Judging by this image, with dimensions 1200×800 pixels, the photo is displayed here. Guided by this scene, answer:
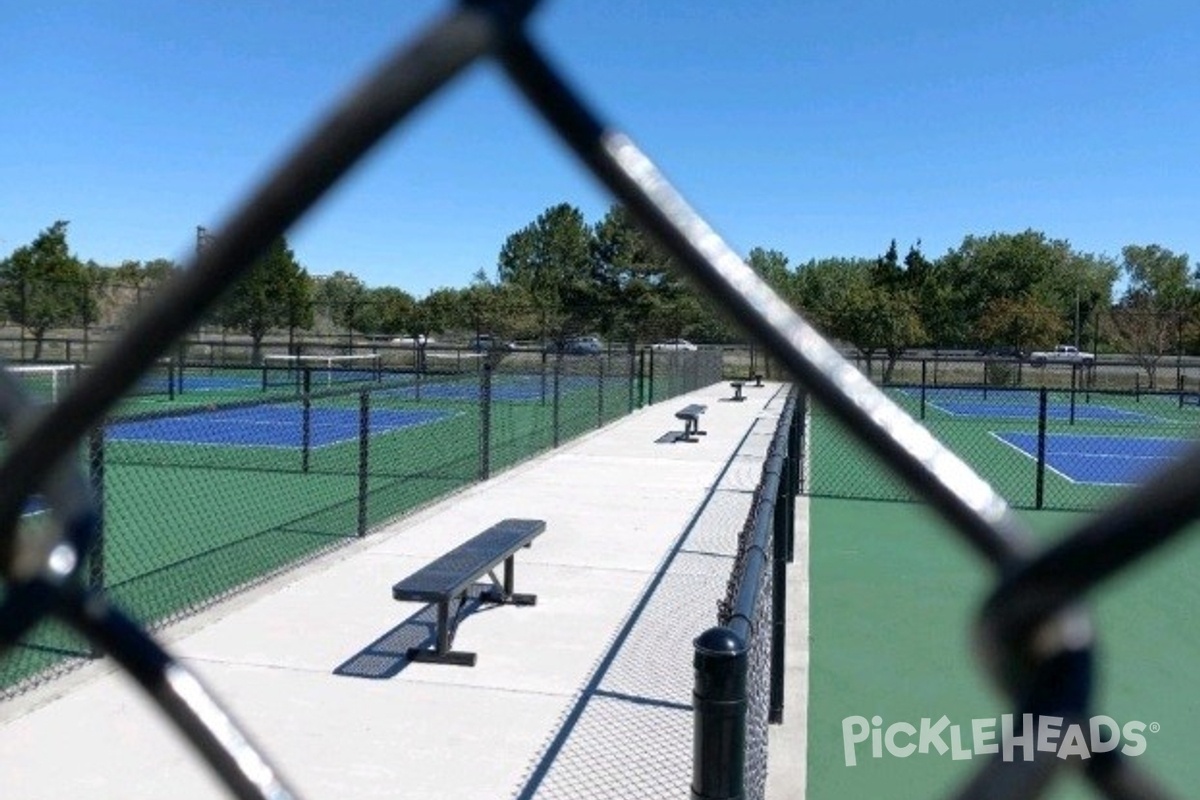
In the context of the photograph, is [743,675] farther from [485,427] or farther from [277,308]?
[277,308]

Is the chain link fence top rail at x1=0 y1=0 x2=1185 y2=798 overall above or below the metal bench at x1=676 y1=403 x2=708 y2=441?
above

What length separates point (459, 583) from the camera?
19.7 ft

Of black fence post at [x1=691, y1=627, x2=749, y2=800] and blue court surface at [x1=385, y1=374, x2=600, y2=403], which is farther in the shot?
blue court surface at [x1=385, y1=374, x2=600, y2=403]

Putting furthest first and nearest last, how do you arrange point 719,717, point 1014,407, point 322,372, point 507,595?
point 322,372, point 1014,407, point 507,595, point 719,717

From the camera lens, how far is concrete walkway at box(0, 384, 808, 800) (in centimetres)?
465

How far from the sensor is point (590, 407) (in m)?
21.8

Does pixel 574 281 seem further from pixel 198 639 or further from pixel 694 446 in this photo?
pixel 198 639

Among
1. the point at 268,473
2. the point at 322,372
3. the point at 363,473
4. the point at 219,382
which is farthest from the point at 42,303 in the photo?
the point at 363,473

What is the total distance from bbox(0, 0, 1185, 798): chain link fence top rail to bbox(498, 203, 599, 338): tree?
155 ft

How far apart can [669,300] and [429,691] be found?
1824 inches

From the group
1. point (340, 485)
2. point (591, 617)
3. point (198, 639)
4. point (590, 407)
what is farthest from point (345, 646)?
point (590, 407)

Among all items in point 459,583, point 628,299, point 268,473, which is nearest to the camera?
point 459,583

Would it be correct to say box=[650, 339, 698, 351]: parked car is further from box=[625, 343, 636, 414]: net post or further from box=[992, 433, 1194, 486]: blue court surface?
box=[992, 433, 1194, 486]: blue court surface

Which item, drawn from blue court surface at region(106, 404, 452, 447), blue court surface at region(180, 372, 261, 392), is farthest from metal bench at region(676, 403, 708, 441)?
blue court surface at region(180, 372, 261, 392)
